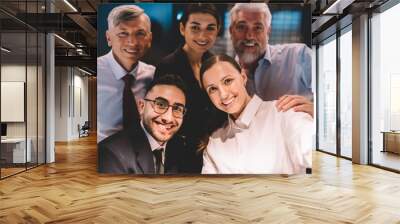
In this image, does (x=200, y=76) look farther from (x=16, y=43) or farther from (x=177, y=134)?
(x=16, y=43)

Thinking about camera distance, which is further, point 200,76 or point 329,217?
point 200,76

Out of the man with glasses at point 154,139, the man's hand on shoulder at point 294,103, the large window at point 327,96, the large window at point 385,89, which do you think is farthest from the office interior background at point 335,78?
the man with glasses at point 154,139

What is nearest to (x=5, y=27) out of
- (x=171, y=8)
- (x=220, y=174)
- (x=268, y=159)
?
(x=171, y=8)

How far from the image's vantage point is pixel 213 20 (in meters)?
6.74

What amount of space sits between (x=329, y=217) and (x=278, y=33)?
3619mm

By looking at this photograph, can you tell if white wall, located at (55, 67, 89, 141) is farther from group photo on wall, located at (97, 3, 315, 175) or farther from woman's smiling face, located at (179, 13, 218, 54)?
woman's smiling face, located at (179, 13, 218, 54)

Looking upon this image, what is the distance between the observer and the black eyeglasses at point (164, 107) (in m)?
6.72

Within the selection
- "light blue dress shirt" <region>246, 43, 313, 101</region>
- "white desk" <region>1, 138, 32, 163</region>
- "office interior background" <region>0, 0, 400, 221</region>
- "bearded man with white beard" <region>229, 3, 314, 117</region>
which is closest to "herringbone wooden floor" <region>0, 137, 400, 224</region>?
"white desk" <region>1, 138, 32, 163</region>

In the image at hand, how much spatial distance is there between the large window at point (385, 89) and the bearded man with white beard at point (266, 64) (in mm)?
2272

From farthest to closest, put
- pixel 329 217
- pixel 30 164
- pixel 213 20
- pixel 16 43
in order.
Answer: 1. pixel 30 164
2. pixel 16 43
3. pixel 213 20
4. pixel 329 217

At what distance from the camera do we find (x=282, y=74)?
6.72 meters

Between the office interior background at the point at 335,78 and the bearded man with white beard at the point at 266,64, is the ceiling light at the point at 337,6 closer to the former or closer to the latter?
the office interior background at the point at 335,78

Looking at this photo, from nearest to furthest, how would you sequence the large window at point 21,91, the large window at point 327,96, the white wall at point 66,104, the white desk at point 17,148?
the large window at point 21,91
the white desk at point 17,148
the large window at point 327,96
the white wall at point 66,104

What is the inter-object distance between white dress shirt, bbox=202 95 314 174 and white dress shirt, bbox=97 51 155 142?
1579 millimetres
